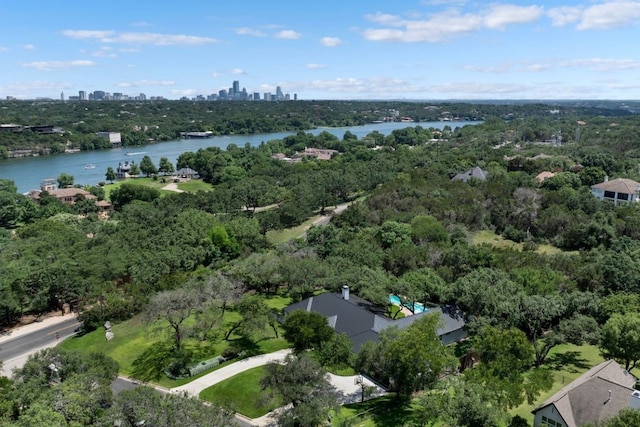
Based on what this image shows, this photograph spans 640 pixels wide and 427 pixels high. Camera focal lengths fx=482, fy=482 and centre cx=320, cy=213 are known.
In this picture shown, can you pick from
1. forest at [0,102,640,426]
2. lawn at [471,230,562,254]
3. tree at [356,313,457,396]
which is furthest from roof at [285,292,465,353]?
lawn at [471,230,562,254]

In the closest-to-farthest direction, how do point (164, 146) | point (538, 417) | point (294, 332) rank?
point (538, 417), point (294, 332), point (164, 146)

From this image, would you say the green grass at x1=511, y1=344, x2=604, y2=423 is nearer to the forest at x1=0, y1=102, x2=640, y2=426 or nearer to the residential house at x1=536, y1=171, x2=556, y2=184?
the forest at x1=0, y1=102, x2=640, y2=426

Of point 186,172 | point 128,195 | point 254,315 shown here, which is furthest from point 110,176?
point 254,315

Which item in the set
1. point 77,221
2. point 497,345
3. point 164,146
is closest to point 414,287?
point 497,345

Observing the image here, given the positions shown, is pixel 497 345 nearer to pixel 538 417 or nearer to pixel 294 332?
pixel 538 417

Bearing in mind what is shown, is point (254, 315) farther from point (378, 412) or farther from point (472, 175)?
→ point (472, 175)

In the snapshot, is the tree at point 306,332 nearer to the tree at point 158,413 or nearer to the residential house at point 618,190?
the tree at point 158,413

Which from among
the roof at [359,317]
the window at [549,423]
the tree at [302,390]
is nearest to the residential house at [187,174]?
the roof at [359,317]
